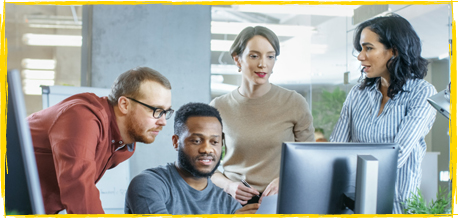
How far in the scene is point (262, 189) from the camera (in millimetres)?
1799

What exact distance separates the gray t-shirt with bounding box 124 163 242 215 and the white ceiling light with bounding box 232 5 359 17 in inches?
97.1

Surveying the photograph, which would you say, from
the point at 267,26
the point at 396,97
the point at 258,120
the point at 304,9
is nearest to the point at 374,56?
the point at 396,97

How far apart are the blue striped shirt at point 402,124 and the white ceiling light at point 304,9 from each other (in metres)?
2.19

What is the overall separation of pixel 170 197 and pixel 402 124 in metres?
1.04

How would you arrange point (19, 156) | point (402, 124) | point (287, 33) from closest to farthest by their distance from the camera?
point (19, 156)
point (402, 124)
point (287, 33)

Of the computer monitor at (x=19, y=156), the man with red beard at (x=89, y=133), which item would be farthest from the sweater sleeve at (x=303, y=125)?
the computer monitor at (x=19, y=156)

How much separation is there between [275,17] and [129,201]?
3153 millimetres

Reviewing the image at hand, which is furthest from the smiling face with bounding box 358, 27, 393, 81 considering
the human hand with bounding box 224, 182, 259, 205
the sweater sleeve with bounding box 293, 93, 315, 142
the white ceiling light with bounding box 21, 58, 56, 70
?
the white ceiling light with bounding box 21, 58, 56, 70

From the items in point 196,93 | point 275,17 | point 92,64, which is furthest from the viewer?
point 275,17

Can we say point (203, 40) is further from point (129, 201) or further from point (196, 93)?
point (129, 201)

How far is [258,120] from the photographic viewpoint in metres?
1.88

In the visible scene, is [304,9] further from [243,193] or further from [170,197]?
[170,197]

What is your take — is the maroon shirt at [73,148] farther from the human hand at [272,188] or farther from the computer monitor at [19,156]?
the human hand at [272,188]

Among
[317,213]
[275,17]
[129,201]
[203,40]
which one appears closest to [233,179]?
[129,201]
